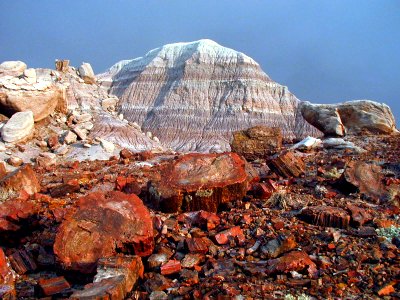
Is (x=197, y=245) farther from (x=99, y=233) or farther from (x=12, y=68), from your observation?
(x=12, y=68)

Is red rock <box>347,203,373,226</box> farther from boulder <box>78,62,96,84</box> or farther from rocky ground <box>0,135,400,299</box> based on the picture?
boulder <box>78,62,96,84</box>

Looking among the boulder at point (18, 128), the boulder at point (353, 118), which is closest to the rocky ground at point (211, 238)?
the boulder at point (353, 118)

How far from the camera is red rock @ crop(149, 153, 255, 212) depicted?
5.82 meters

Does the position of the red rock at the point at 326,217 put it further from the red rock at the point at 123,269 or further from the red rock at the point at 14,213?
the red rock at the point at 14,213

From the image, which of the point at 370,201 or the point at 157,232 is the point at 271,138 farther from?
the point at 157,232

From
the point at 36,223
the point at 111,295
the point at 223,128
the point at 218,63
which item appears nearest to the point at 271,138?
the point at 36,223

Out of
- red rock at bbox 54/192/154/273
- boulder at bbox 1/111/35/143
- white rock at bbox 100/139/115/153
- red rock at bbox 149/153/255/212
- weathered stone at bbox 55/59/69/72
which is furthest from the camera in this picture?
weathered stone at bbox 55/59/69/72

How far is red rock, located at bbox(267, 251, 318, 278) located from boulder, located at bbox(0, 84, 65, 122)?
16.8 m

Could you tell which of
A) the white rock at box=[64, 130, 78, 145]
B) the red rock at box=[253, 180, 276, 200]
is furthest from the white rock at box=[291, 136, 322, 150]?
the white rock at box=[64, 130, 78, 145]

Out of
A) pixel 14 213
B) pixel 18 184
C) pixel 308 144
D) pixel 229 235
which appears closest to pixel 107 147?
pixel 18 184

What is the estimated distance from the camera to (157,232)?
5.09m

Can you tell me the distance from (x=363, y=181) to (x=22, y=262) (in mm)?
5404

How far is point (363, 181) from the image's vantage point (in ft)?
21.9

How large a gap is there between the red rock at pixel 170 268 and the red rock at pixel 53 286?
0.99 meters
